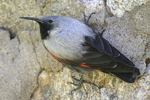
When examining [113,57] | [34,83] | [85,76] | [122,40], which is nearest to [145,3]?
[122,40]

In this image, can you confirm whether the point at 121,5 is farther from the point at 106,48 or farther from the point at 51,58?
the point at 51,58

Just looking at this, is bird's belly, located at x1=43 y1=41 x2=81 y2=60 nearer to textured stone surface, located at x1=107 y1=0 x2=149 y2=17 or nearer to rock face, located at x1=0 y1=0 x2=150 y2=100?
rock face, located at x1=0 y1=0 x2=150 y2=100

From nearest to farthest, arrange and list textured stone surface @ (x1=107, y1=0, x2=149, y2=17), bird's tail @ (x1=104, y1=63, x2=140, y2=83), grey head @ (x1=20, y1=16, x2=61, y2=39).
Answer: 1. bird's tail @ (x1=104, y1=63, x2=140, y2=83)
2. textured stone surface @ (x1=107, y1=0, x2=149, y2=17)
3. grey head @ (x1=20, y1=16, x2=61, y2=39)

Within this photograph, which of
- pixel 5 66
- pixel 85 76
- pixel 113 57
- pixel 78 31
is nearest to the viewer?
pixel 113 57

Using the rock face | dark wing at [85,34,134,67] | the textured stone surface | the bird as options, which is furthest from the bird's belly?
the textured stone surface

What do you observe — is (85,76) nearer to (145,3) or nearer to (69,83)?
(69,83)

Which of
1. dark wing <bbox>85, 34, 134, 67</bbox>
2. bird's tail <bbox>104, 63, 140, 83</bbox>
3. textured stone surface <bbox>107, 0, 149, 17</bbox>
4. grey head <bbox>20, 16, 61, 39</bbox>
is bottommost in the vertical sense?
bird's tail <bbox>104, 63, 140, 83</bbox>

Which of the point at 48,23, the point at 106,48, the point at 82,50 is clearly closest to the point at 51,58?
the point at 48,23

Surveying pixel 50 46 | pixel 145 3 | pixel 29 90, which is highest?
pixel 145 3
